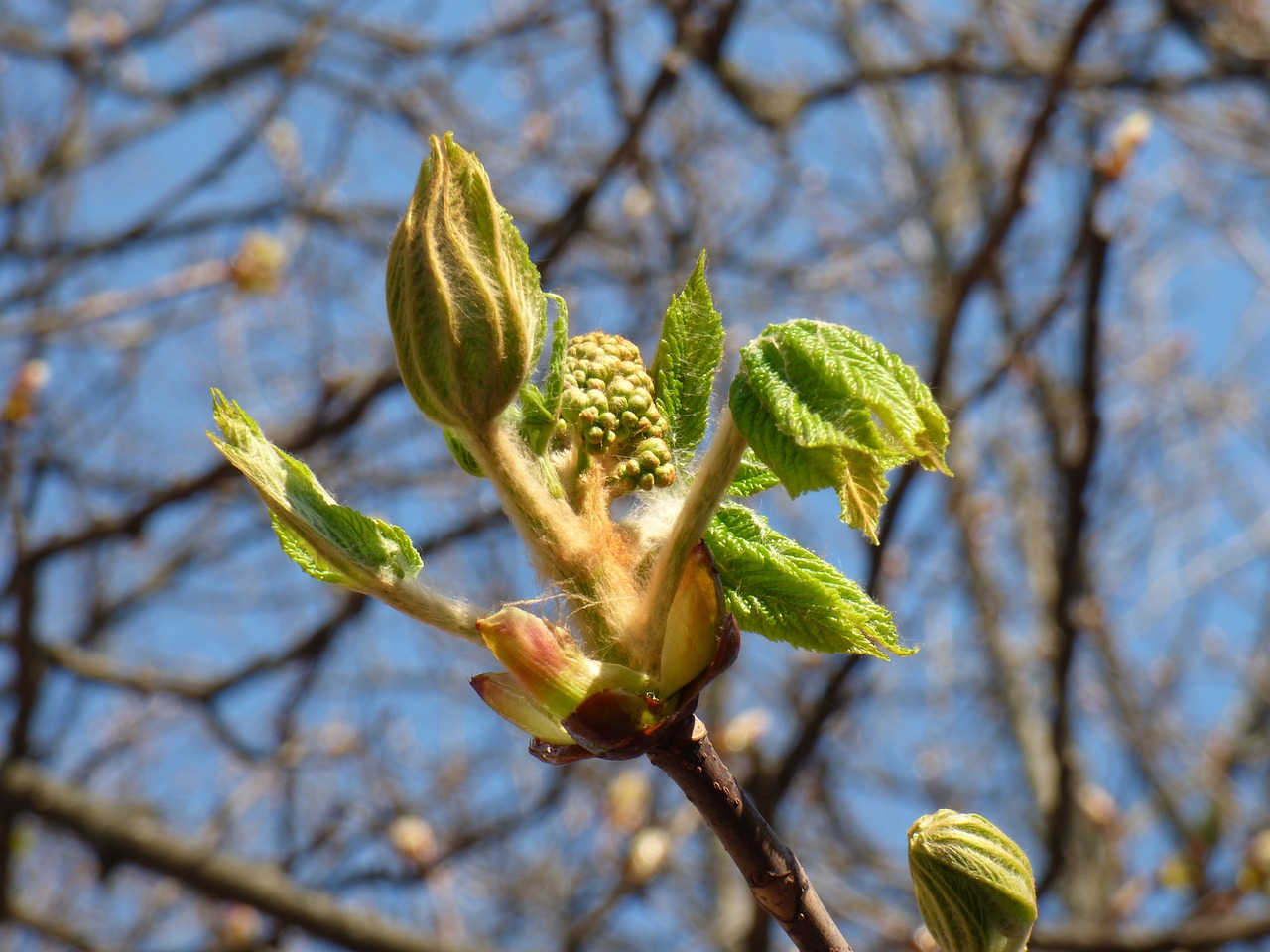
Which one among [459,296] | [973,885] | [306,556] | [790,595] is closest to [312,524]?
[306,556]

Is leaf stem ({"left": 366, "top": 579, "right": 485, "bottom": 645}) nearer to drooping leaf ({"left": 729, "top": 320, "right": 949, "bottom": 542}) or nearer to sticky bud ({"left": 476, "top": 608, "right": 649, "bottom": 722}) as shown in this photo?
sticky bud ({"left": 476, "top": 608, "right": 649, "bottom": 722})

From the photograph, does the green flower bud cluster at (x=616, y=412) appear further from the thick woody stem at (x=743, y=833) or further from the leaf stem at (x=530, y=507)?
the thick woody stem at (x=743, y=833)

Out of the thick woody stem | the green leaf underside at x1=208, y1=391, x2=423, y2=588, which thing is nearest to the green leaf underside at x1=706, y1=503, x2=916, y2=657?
the thick woody stem

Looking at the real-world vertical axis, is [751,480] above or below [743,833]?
above

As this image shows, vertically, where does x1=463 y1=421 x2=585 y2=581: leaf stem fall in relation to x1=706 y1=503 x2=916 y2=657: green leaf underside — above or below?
above

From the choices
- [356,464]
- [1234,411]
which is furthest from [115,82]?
[1234,411]

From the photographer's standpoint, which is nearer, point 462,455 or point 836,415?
point 836,415

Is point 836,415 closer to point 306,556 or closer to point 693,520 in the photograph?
point 693,520

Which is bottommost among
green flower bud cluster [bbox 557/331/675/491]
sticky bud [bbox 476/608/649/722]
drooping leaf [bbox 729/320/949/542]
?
sticky bud [bbox 476/608/649/722]
